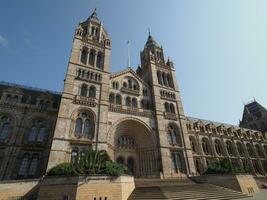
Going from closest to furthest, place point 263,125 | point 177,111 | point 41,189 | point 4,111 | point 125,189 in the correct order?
point 41,189
point 125,189
point 4,111
point 177,111
point 263,125

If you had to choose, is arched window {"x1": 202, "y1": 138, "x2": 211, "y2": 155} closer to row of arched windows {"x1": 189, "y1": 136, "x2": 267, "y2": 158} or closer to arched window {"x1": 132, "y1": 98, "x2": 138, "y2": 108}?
row of arched windows {"x1": 189, "y1": 136, "x2": 267, "y2": 158}

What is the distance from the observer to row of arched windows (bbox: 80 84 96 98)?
24734mm

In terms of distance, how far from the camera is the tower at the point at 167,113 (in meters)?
26.2

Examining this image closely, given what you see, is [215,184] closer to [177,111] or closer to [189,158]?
[189,158]

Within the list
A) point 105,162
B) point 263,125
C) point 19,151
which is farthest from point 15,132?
point 263,125

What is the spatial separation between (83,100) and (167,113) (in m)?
14.9

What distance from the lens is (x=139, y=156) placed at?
2684cm

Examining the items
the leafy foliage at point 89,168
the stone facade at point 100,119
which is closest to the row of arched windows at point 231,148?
the stone facade at point 100,119

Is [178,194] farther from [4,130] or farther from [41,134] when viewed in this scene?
[4,130]

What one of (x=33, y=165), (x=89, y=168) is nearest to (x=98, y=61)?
(x=33, y=165)

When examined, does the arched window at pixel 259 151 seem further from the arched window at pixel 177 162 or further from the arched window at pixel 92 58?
the arched window at pixel 92 58

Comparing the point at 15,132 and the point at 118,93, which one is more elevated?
the point at 118,93

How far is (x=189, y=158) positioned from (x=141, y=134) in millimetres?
8783

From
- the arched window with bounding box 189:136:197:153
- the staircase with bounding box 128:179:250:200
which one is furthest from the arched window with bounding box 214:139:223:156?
the staircase with bounding box 128:179:250:200
